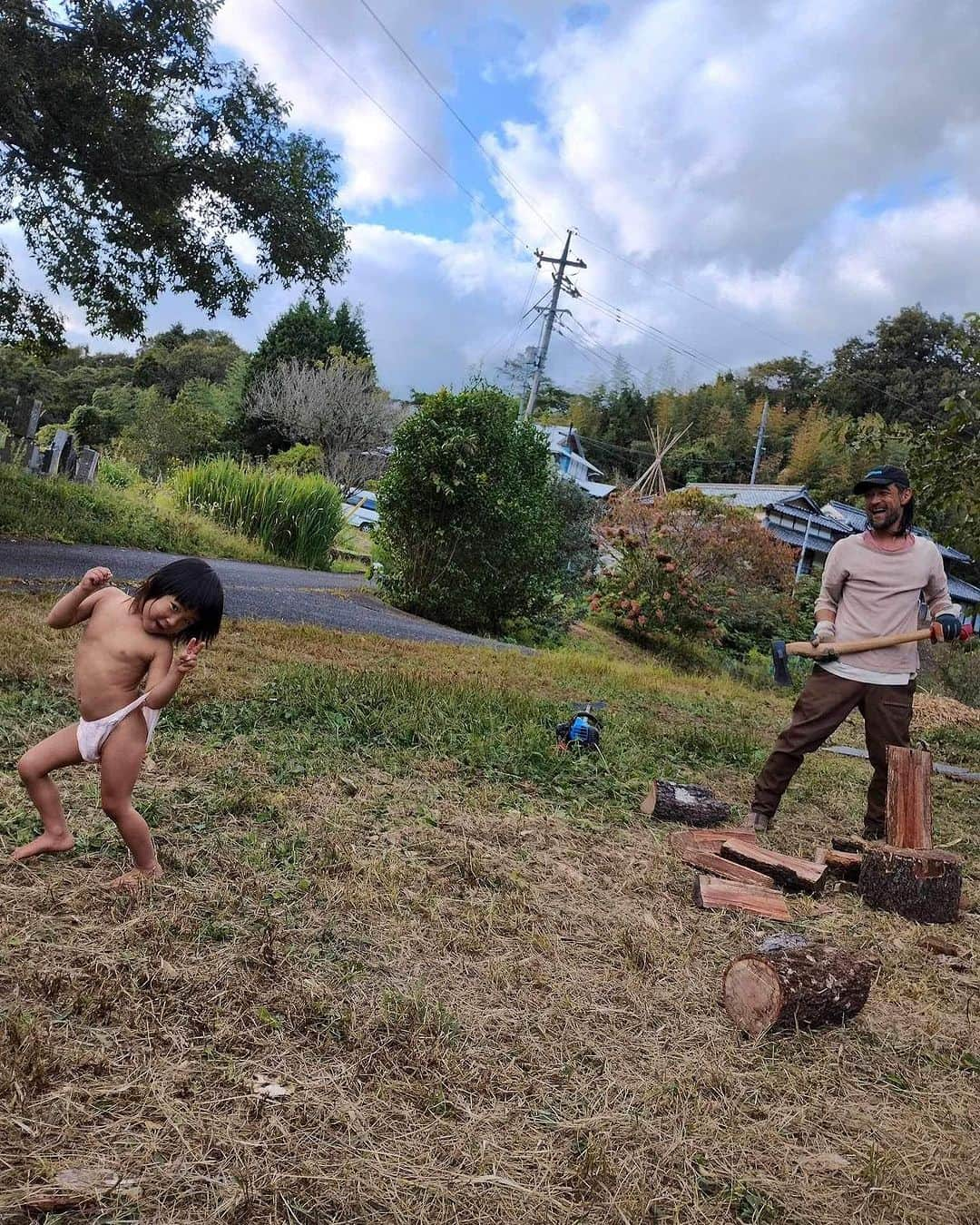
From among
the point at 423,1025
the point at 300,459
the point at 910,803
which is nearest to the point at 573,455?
the point at 300,459

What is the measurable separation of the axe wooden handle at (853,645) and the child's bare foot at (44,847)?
3061 millimetres

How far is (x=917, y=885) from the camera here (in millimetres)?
3402

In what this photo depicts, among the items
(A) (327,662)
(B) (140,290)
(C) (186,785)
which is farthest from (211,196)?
(C) (186,785)

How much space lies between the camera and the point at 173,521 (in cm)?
1343

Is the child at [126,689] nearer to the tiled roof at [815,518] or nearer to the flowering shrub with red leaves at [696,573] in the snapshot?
the flowering shrub with red leaves at [696,573]

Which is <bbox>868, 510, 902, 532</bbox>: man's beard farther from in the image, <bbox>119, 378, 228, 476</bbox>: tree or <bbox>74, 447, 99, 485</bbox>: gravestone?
<bbox>119, 378, 228, 476</bbox>: tree

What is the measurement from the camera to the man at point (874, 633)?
13.5 ft

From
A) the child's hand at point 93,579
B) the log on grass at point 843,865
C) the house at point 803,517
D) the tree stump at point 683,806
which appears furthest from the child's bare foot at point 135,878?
the house at point 803,517

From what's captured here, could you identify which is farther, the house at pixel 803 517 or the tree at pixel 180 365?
the tree at pixel 180 365

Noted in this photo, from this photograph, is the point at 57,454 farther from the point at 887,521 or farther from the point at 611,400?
the point at 611,400

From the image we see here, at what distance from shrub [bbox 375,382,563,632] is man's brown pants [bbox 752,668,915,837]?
7282mm

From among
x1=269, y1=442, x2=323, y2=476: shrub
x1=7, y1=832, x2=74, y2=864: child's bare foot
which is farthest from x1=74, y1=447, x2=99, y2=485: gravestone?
x1=7, y1=832, x2=74, y2=864: child's bare foot

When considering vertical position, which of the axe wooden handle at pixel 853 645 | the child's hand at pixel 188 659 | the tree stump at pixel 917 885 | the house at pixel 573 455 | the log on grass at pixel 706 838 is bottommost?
the log on grass at pixel 706 838

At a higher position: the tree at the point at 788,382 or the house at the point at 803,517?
the tree at the point at 788,382
